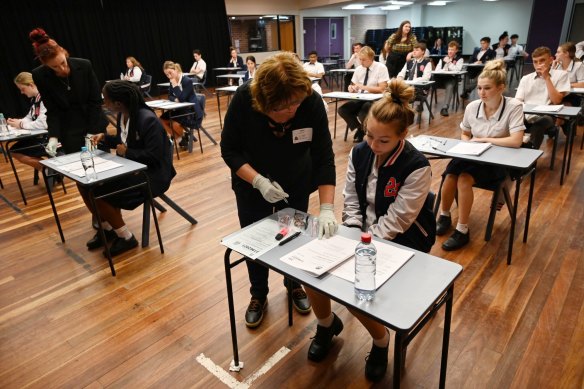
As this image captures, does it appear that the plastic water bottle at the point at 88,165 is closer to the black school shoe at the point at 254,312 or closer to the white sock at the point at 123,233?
the white sock at the point at 123,233

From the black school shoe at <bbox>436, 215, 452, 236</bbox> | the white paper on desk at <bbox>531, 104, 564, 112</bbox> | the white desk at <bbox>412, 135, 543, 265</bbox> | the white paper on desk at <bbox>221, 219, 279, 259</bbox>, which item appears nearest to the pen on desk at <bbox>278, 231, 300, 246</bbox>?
the white paper on desk at <bbox>221, 219, 279, 259</bbox>

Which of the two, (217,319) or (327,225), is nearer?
(327,225)

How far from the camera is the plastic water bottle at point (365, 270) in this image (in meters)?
1.12

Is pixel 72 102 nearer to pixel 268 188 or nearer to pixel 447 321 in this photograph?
pixel 268 188

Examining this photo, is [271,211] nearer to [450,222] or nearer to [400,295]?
[400,295]

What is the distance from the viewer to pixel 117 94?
2.46m

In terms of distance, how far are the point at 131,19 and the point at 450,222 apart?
10.2 meters

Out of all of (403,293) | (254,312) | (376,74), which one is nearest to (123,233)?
(254,312)

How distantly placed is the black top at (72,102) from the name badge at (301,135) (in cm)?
219

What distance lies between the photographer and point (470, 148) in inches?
101

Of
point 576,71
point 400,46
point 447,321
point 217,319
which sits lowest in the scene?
point 217,319

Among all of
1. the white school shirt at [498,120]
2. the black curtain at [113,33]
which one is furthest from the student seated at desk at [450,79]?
the black curtain at [113,33]

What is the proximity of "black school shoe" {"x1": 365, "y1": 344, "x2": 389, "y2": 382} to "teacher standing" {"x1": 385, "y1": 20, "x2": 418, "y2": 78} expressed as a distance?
5.54m

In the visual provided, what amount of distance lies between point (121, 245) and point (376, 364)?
2067 millimetres
